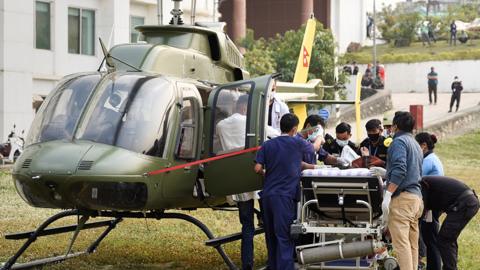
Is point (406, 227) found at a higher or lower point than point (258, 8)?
lower

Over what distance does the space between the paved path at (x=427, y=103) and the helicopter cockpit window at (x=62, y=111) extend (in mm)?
29850

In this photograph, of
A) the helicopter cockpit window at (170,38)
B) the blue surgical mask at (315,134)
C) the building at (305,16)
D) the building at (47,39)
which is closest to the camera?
the blue surgical mask at (315,134)

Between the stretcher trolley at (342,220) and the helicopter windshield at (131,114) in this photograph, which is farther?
the helicopter windshield at (131,114)

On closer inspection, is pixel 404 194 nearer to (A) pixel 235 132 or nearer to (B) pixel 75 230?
(A) pixel 235 132

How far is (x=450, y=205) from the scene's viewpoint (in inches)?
480

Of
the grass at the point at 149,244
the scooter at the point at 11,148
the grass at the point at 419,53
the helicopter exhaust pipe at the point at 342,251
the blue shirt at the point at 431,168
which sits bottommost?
the grass at the point at 149,244

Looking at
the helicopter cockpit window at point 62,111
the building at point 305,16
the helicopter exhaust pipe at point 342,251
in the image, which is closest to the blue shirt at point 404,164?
the helicopter exhaust pipe at point 342,251

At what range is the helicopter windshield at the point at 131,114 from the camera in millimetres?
11898

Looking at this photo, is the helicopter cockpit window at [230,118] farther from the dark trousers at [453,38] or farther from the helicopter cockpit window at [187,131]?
the dark trousers at [453,38]

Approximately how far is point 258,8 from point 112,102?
5564 centimetres

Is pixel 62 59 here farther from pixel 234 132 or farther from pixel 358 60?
pixel 358 60

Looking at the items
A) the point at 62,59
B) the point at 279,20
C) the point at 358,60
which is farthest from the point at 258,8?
the point at 62,59

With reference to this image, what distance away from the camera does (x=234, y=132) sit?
12.7 meters

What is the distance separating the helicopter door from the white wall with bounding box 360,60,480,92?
46.8 meters
